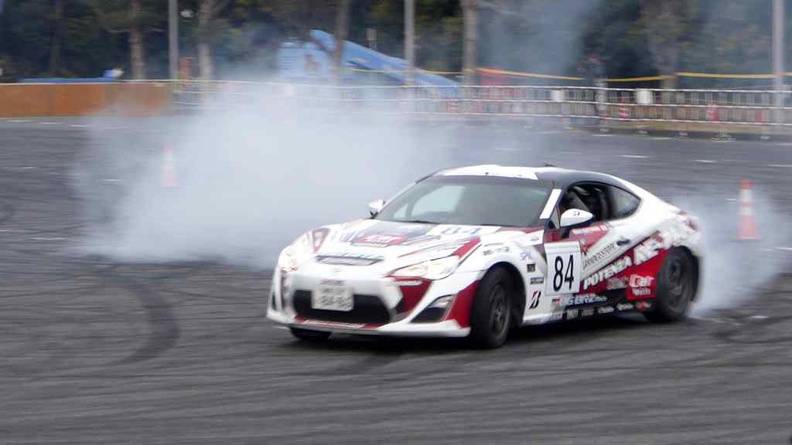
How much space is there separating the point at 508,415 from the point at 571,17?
3100 centimetres

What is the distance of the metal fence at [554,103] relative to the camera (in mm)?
33219

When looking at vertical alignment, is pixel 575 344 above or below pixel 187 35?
below

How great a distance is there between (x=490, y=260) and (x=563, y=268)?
0.81m

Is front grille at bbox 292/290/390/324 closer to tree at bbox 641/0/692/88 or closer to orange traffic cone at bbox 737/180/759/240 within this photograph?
orange traffic cone at bbox 737/180/759/240

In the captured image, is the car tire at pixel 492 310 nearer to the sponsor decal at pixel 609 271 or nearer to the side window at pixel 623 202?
the sponsor decal at pixel 609 271

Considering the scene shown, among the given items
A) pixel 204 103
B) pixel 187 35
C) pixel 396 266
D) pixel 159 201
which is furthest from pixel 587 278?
pixel 187 35

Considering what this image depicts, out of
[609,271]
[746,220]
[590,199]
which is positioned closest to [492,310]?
[609,271]

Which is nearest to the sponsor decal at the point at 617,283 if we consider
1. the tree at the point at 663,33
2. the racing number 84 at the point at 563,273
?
the racing number 84 at the point at 563,273

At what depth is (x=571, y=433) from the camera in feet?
22.1

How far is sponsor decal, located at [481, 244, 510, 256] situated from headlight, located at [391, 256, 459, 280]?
22 centimetres

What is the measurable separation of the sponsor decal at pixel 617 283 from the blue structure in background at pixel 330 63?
25.3m

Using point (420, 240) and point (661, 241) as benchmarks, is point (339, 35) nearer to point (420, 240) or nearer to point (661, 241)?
point (661, 241)

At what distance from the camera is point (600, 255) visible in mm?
9969

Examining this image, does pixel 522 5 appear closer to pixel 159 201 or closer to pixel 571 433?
pixel 159 201
